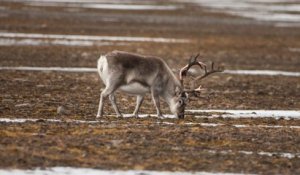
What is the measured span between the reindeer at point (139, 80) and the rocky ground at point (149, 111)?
41 cm

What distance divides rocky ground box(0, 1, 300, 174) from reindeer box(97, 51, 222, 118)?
41 centimetres

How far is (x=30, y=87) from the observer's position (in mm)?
20859

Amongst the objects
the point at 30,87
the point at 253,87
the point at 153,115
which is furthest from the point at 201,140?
the point at 253,87

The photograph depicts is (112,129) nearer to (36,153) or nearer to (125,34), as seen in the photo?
(36,153)

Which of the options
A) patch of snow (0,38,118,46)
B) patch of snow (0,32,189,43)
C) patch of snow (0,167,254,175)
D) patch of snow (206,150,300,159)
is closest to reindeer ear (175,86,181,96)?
patch of snow (206,150,300,159)

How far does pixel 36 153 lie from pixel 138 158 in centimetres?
136

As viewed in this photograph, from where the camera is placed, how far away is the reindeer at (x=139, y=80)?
16000 mm

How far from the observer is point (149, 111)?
17953 millimetres

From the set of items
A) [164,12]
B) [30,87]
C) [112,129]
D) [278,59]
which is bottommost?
[164,12]

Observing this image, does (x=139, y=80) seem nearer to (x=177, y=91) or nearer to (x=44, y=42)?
(x=177, y=91)

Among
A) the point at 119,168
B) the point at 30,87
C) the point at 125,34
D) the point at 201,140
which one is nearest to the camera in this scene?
the point at 119,168

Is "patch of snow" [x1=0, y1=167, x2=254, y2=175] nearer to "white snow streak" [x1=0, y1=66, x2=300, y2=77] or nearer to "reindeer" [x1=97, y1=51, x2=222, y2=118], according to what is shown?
"reindeer" [x1=97, y1=51, x2=222, y2=118]

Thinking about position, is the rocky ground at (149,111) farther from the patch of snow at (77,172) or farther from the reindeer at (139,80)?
the reindeer at (139,80)

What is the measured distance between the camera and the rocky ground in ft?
39.1
